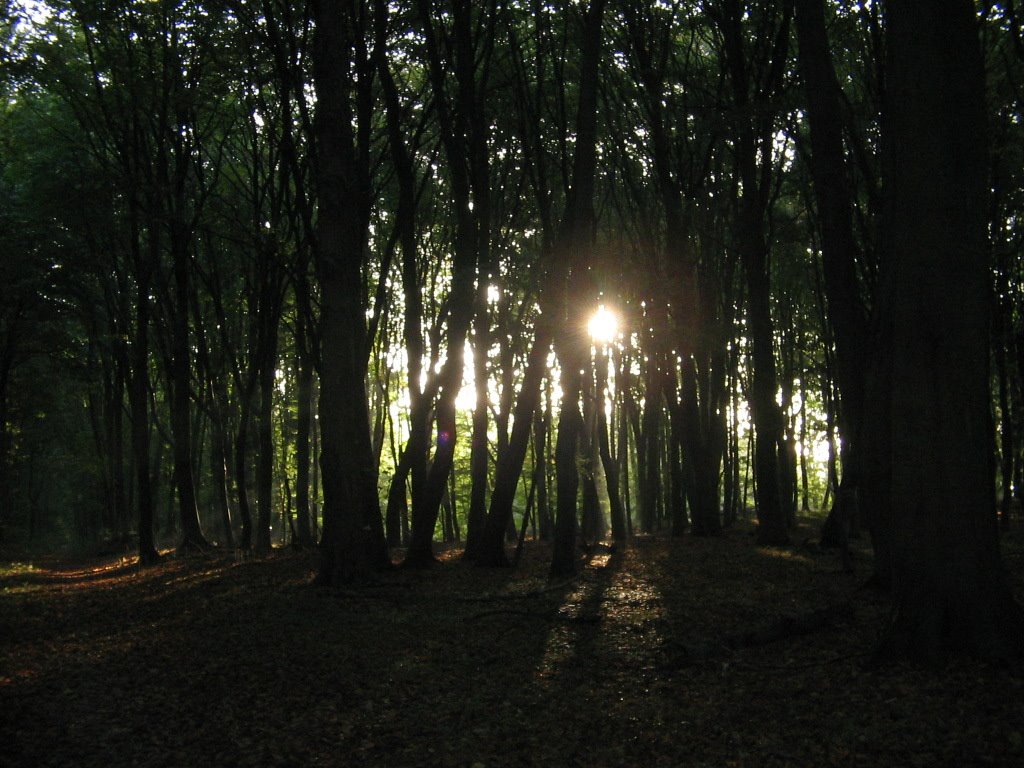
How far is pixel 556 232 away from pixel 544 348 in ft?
18.4

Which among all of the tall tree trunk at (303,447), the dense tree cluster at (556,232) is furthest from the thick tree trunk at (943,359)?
the tall tree trunk at (303,447)

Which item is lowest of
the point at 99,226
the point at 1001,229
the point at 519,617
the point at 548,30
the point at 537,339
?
the point at 519,617

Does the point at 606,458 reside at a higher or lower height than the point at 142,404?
lower

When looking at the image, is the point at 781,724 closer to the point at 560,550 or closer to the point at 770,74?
the point at 560,550

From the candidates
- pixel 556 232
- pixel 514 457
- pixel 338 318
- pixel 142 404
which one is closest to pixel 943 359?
pixel 338 318

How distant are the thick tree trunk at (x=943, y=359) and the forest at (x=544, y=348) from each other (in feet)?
0.09

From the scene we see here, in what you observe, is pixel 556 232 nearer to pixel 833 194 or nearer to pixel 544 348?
pixel 544 348

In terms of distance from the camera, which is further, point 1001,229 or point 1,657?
point 1001,229

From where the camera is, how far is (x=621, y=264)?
2178 centimetres

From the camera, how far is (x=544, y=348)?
1463 cm

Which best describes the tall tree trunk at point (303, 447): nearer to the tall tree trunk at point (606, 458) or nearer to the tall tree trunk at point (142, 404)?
the tall tree trunk at point (142, 404)

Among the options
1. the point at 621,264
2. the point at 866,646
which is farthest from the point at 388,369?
the point at 866,646

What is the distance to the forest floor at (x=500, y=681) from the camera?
5.73 metres

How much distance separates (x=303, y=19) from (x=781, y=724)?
47.7 ft
